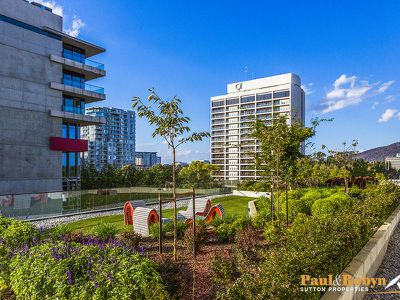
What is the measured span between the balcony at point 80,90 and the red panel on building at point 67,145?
16.6 feet

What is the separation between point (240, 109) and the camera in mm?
94938

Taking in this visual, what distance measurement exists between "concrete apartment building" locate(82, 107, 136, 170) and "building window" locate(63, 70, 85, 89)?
116 metres

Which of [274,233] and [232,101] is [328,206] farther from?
[232,101]

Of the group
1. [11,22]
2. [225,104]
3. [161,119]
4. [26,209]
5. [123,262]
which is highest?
[225,104]

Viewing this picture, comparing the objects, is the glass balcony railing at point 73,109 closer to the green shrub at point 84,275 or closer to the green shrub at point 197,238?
the green shrub at point 197,238

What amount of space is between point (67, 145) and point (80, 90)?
610cm

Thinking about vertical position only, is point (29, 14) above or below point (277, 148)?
above

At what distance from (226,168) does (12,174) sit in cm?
8058

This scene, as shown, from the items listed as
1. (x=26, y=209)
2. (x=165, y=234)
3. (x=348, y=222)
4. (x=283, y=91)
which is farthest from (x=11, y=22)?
(x=283, y=91)

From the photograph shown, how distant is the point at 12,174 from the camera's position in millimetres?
27656

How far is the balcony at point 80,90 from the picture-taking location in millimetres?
31150

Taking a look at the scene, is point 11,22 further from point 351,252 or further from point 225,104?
point 225,104

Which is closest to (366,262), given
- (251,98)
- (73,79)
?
(73,79)

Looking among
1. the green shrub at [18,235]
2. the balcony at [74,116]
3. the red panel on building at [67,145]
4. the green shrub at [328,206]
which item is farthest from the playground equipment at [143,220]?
the balcony at [74,116]
